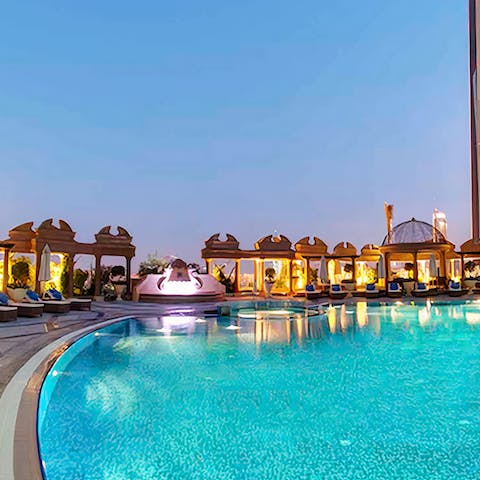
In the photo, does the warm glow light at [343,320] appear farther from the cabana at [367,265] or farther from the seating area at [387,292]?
the cabana at [367,265]

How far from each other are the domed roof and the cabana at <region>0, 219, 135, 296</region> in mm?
14584

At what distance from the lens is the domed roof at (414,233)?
23.1 meters

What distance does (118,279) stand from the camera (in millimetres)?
19109

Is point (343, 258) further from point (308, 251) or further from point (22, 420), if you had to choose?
point (22, 420)

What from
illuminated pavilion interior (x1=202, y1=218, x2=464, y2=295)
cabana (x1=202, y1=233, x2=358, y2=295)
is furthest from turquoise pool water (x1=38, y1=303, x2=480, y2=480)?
illuminated pavilion interior (x1=202, y1=218, x2=464, y2=295)

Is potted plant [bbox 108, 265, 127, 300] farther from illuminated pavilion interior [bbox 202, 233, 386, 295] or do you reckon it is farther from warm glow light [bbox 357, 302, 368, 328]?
warm glow light [bbox 357, 302, 368, 328]

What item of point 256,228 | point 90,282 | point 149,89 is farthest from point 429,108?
point 256,228

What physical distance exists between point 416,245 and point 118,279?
49.1ft

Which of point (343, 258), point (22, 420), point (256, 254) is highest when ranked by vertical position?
point (256, 254)

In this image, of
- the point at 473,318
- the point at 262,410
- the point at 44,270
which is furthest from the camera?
the point at 44,270

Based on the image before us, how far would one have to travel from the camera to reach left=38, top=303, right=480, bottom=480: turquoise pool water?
9.68ft

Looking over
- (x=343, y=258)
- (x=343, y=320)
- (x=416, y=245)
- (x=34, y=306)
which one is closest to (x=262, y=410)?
(x=343, y=320)

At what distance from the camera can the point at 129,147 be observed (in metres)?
26.4

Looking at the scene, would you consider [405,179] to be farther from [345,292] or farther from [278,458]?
[278,458]
